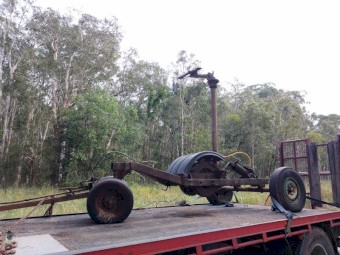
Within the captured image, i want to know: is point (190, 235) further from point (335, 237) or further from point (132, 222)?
point (335, 237)

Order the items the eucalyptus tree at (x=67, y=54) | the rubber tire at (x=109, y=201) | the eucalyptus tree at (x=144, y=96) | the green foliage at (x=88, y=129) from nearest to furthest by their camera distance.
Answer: the rubber tire at (x=109, y=201)
the green foliage at (x=88, y=129)
the eucalyptus tree at (x=67, y=54)
the eucalyptus tree at (x=144, y=96)

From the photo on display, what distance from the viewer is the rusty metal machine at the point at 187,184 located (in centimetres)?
414

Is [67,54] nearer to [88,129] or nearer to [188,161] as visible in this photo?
[88,129]

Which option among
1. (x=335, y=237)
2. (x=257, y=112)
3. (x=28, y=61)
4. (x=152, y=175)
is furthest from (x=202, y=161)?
(x=257, y=112)

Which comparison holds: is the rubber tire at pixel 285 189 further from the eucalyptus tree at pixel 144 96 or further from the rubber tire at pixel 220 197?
the eucalyptus tree at pixel 144 96

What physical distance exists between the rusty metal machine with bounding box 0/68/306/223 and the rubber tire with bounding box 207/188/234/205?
226 millimetres

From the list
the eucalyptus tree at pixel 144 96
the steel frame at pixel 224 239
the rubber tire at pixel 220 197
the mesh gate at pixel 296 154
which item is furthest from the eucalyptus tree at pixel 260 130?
the steel frame at pixel 224 239

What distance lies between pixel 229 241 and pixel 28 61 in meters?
21.3

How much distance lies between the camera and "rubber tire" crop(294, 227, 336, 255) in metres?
4.38

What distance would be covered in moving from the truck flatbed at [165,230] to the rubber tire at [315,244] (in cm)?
11

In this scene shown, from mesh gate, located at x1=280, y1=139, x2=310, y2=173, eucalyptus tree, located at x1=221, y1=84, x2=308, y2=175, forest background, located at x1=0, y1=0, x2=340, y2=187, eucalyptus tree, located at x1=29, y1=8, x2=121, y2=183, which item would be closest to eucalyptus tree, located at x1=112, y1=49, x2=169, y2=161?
forest background, located at x1=0, y1=0, x2=340, y2=187

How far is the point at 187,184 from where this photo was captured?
4902 millimetres

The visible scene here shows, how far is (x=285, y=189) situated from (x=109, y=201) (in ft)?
7.79

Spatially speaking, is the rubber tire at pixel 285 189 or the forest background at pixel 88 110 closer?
the rubber tire at pixel 285 189
